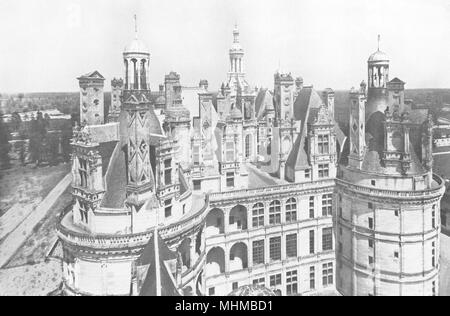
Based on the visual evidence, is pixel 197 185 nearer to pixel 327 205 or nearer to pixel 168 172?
pixel 168 172

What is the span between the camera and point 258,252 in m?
35.9

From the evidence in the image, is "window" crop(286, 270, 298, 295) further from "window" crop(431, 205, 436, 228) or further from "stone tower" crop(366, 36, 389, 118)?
"stone tower" crop(366, 36, 389, 118)

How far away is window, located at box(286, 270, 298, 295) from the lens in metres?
36.6

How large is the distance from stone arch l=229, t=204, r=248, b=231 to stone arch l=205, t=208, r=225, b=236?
856mm

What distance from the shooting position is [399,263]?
33062 millimetres

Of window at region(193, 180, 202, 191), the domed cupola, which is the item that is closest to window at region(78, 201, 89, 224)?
the domed cupola

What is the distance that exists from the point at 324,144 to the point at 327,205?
217 inches

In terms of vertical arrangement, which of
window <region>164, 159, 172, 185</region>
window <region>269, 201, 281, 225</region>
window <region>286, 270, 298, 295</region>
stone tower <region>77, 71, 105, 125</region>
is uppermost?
stone tower <region>77, 71, 105, 125</region>

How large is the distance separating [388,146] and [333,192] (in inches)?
269

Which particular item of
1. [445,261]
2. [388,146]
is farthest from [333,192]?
[445,261]

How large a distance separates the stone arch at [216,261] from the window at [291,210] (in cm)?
650

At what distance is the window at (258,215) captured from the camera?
35688 millimetres

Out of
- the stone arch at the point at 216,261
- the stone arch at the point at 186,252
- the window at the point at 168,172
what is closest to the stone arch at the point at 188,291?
the stone arch at the point at 186,252

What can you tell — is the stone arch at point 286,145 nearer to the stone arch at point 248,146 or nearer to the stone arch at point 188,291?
the stone arch at point 248,146
